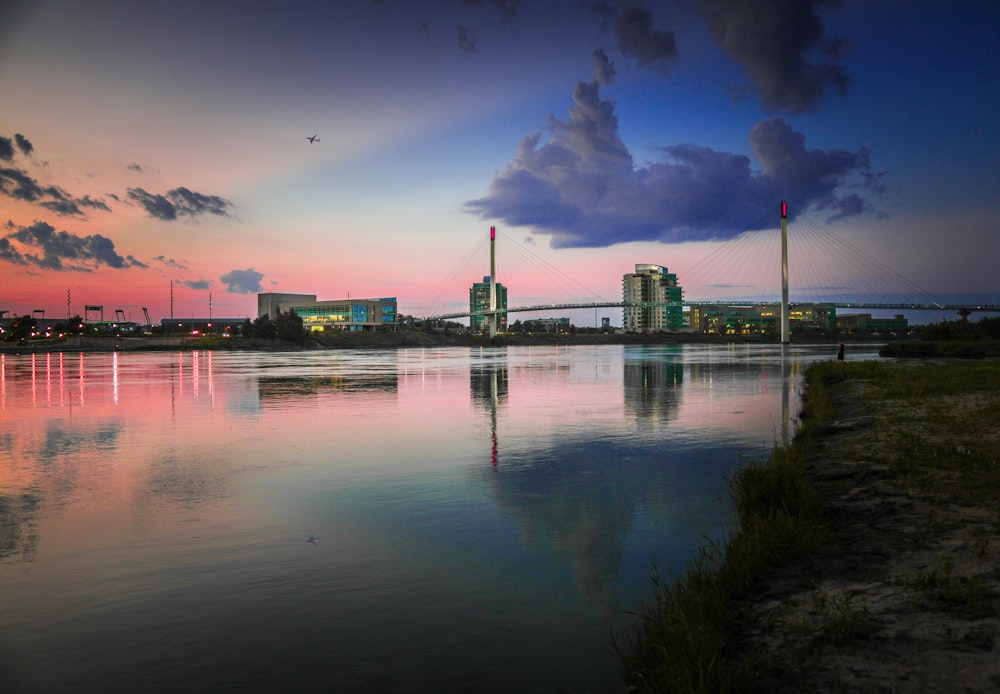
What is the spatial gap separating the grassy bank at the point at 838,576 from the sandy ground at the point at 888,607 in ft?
0.06

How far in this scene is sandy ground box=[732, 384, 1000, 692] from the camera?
5.47m

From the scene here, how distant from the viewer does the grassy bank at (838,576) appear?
18.8 ft

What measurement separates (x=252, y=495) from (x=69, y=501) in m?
3.30

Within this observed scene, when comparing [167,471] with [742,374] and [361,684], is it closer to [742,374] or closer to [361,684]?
[361,684]

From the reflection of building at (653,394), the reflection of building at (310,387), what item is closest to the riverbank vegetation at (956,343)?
the reflection of building at (653,394)

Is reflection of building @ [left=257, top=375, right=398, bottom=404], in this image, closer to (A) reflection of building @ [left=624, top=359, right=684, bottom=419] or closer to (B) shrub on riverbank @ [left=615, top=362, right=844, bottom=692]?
(A) reflection of building @ [left=624, top=359, right=684, bottom=419]

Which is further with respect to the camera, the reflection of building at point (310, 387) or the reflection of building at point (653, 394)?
the reflection of building at point (310, 387)

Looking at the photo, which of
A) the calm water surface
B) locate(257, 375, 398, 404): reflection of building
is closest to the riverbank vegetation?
the calm water surface

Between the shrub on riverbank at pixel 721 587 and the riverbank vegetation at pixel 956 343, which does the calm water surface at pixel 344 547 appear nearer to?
the shrub on riverbank at pixel 721 587

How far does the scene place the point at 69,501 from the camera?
505 inches

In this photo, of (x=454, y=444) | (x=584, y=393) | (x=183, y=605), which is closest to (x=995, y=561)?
(x=183, y=605)

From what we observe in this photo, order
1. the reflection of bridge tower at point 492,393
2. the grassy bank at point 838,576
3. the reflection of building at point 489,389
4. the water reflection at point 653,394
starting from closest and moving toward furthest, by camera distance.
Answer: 1. the grassy bank at point 838,576
2. the reflection of bridge tower at point 492,393
3. the water reflection at point 653,394
4. the reflection of building at point 489,389

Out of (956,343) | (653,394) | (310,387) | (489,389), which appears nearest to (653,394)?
(653,394)

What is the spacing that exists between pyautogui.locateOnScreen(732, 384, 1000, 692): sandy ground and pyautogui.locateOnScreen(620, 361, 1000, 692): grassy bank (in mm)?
18
